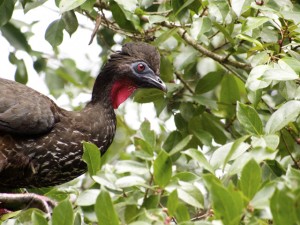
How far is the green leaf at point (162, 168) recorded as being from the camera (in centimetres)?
267

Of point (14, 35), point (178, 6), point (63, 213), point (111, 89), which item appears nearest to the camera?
point (63, 213)

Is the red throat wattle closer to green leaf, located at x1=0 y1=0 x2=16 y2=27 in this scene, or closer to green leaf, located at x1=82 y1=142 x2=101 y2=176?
green leaf, located at x1=0 y1=0 x2=16 y2=27

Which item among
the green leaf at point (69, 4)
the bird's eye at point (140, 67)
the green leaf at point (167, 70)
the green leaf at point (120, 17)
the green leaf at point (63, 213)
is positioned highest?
the green leaf at point (69, 4)

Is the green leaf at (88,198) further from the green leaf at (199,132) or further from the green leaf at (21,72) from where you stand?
the green leaf at (21,72)

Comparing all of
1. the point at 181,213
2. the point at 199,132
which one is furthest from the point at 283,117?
the point at 199,132

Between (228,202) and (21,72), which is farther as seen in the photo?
(21,72)

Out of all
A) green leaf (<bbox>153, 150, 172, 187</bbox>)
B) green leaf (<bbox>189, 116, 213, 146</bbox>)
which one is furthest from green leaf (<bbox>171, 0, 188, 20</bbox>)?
green leaf (<bbox>153, 150, 172, 187</bbox>)

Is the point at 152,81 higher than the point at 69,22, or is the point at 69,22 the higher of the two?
the point at 69,22

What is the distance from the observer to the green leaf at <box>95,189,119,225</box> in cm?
243

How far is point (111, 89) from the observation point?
4555 mm

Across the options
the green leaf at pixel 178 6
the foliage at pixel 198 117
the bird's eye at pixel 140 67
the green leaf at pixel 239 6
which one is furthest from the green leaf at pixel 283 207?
the bird's eye at pixel 140 67

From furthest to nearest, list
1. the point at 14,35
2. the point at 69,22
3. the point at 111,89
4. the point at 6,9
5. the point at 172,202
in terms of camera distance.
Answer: the point at 14,35 < the point at 111,89 < the point at 69,22 < the point at 6,9 < the point at 172,202

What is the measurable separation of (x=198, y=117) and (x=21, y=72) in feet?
4.32

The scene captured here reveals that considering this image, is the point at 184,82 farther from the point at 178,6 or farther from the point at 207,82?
the point at 178,6
